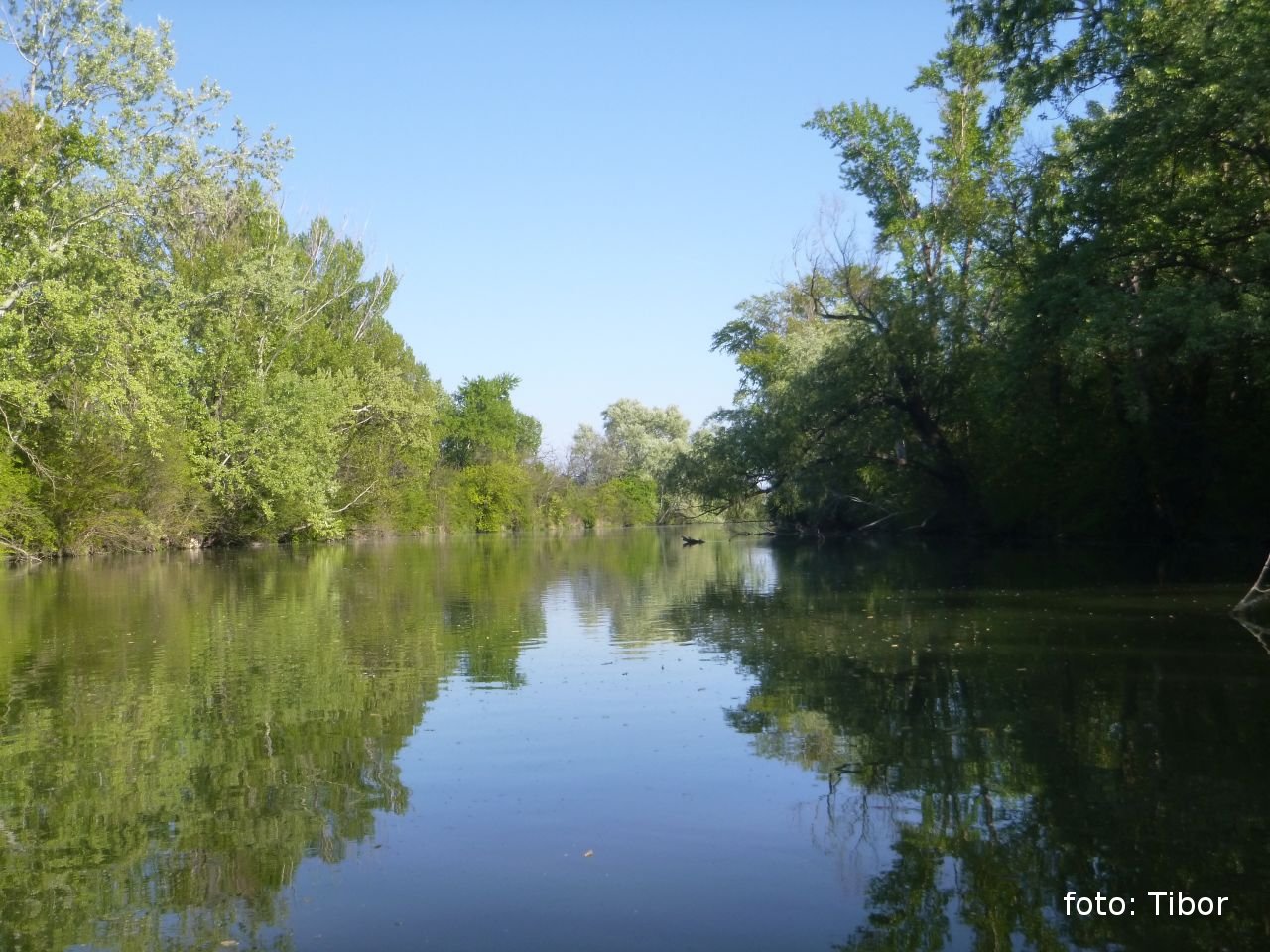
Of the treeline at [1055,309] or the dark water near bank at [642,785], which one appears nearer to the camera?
the dark water near bank at [642,785]

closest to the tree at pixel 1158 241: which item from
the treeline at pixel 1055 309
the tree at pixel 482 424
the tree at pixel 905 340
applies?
the treeline at pixel 1055 309

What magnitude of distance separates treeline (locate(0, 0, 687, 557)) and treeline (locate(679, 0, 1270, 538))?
17026mm

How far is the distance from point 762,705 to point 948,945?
5027 millimetres

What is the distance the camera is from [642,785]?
7.03m

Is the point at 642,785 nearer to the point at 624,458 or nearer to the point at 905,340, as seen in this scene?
the point at 905,340

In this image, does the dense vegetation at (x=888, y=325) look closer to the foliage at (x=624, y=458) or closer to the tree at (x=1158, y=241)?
the tree at (x=1158, y=241)

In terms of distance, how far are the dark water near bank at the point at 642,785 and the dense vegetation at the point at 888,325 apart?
35.8ft

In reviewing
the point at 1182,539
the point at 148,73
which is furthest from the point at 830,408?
the point at 148,73

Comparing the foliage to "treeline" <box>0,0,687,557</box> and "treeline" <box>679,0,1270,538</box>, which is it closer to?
"treeline" <box>0,0,687,557</box>

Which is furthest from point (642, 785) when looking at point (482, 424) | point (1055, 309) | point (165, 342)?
point (482, 424)

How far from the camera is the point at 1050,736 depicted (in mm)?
7941

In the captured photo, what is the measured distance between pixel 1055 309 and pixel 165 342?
23.3 m

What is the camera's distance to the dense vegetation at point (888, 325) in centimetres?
2244

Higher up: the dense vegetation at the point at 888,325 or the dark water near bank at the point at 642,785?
the dense vegetation at the point at 888,325
